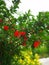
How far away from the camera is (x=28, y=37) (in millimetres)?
3656

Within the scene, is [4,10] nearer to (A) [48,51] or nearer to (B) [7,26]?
(B) [7,26]

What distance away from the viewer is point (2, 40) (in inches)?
145

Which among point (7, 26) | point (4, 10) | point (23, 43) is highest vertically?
point (4, 10)

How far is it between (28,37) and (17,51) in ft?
1.06

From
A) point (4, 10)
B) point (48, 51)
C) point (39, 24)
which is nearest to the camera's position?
point (39, 24)

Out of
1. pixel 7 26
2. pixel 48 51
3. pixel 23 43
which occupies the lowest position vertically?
pixel 23 43

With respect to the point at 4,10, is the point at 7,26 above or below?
below

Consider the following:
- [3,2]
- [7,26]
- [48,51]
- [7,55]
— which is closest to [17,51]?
[7,55]

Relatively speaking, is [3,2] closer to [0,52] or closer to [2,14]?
[2,14]

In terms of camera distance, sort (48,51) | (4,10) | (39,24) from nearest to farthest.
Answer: (39,24) → (4,10) → (48,51)

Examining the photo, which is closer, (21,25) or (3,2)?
(21,25)

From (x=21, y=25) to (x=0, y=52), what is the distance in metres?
0.51

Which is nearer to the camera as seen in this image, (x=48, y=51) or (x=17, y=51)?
(x=17, y=51)

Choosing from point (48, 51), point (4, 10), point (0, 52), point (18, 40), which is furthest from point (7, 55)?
point (48, 51)
